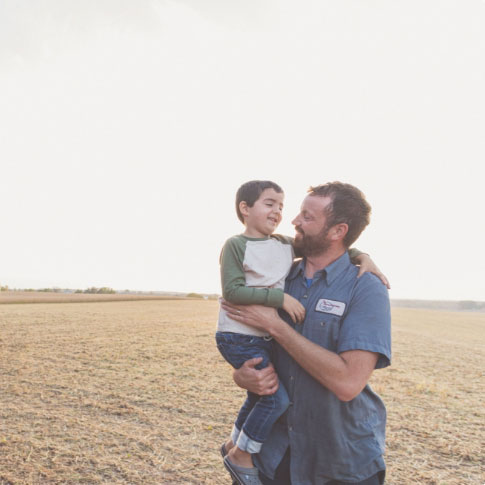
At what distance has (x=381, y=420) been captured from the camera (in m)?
2.63

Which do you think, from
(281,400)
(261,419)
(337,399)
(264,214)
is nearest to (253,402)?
(261,419)

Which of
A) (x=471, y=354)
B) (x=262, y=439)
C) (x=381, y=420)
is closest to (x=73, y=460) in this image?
(x=262, y=439)

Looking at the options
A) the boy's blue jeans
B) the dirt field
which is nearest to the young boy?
the boy's blue jeans

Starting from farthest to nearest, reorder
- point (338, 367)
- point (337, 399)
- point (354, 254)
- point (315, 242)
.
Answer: point (354, 254), point (315, 242), point (337, 399), point (338, 367)

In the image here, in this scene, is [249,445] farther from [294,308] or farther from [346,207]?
[346,207]

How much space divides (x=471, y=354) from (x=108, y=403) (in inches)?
563

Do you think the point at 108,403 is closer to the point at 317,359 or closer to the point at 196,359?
the point at 196,359

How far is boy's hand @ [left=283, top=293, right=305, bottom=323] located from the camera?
2.59 m

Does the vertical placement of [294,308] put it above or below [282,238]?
below

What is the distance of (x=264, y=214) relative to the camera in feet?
10.8

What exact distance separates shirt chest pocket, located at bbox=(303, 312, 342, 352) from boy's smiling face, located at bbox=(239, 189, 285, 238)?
3.16 ft

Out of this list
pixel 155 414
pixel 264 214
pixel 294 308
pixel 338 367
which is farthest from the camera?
pixel 155 414

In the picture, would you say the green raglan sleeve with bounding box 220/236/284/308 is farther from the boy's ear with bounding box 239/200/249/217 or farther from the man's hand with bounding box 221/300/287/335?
the boy's ear with bounding box 239/200/249/217

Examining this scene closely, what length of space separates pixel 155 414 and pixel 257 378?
575 centimetres
